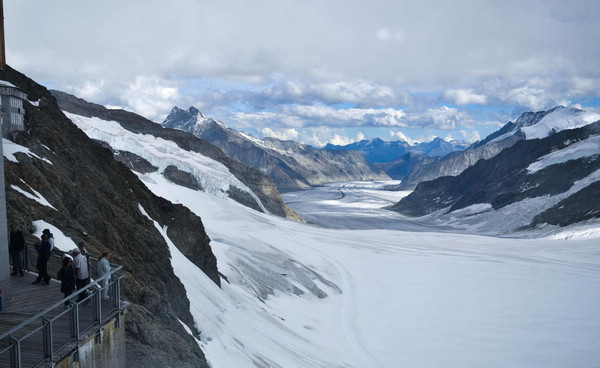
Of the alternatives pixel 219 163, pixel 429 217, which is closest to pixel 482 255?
pixel 219 163

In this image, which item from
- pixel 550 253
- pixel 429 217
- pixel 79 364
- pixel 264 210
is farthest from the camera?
pixel 429 217

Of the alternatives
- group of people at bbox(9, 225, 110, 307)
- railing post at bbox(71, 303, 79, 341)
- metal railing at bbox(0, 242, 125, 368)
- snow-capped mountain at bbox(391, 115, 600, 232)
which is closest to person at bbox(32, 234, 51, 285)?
group of people at bbox(9, 225, 110, 307)

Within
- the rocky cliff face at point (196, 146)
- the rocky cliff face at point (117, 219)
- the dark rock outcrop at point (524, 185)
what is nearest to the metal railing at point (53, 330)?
the rocky cliff face at point (117, 219)

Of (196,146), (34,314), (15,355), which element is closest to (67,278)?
(34,314)

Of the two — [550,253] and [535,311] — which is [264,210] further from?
[535,311]

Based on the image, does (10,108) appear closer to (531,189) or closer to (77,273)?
(77,273)

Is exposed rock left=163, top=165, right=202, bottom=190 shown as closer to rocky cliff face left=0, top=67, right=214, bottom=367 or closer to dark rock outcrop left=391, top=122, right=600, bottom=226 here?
rocky cliff face left=0, top=67, right=214, bottom=367

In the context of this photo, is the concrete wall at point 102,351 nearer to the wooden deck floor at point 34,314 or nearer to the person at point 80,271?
the wooden deck floor at point 34,314
